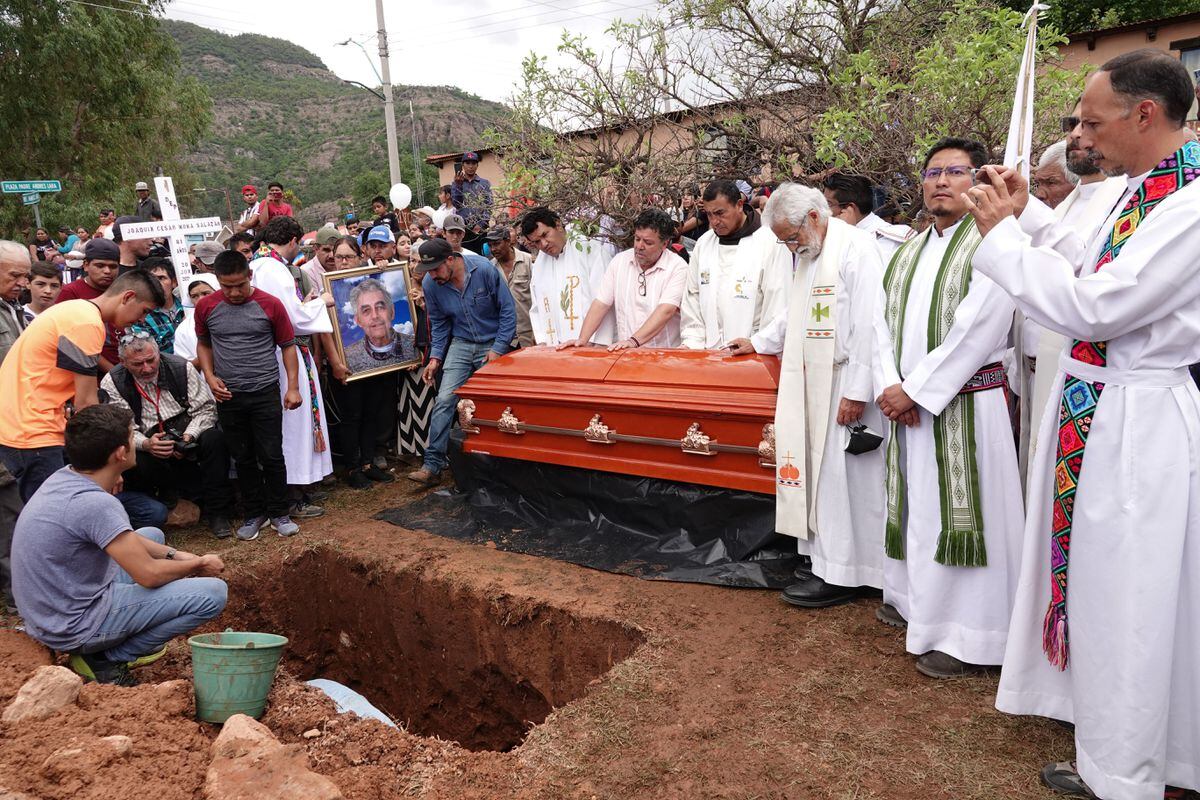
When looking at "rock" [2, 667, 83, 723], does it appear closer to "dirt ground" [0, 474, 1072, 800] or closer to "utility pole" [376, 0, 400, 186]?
"dirt ground" [0, 474, 1072, 800]

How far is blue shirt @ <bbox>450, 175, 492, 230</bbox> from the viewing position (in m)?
6.63

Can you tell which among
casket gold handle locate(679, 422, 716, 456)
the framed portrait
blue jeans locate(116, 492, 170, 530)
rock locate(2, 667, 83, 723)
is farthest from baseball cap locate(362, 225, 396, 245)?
rock locate(2, 667, 83, 723)

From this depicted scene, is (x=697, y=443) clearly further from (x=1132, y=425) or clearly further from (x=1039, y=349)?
(x=1132, y=425)

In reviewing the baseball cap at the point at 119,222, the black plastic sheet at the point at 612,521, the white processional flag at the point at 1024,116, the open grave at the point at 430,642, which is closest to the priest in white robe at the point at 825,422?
the black plastic sheet at the point at 612,521

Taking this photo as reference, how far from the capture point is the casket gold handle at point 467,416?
16.8ft

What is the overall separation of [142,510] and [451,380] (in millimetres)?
2007

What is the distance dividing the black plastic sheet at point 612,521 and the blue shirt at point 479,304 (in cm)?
76

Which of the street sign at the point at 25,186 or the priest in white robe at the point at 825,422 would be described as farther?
the street sign at the point at 25,186

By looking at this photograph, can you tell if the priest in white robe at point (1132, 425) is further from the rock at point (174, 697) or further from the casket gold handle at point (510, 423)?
the casket gold handle at point (510, 423)

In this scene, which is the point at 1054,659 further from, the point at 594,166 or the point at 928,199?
the point at 594,166

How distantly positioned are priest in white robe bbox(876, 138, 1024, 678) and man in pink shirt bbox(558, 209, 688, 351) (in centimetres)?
202

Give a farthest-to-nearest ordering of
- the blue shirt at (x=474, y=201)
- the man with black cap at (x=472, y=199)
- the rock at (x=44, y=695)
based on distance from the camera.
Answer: the man with black cap at (x=472, y=199)
the blue shirt at (x=474, y=201)
the rock at (x=44, y=695)

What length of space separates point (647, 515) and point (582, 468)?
486mm

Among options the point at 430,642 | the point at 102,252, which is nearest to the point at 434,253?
the point at 102,252
